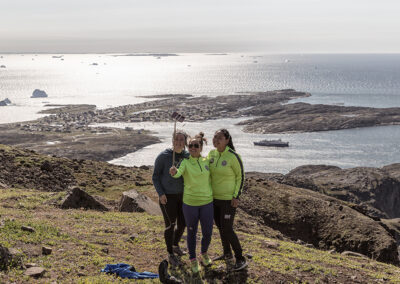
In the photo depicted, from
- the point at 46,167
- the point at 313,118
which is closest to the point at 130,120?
the point at 313,118

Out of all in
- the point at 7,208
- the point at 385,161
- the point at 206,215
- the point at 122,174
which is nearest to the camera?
the point at 206,215

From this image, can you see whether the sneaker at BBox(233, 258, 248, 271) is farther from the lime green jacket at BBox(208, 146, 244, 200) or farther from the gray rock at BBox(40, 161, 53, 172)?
the gray rock at BBox(40, 161, 53, 172)

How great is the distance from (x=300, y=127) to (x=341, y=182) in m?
81.4

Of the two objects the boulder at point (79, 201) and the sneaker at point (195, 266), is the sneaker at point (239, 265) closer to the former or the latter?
the sneaker at point (195, 266)

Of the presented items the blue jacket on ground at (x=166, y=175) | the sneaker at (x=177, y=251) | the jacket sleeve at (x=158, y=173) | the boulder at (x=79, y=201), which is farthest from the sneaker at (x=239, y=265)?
the boulder at (x=79, y=201)

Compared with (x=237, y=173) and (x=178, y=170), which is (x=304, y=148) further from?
(x=178, y=170)

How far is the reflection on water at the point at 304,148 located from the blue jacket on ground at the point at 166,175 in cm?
9556

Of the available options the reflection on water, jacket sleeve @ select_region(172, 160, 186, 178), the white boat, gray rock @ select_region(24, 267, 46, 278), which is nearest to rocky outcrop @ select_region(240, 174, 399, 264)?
jacket sleeve @ select_region(172, 160, 186, 178)

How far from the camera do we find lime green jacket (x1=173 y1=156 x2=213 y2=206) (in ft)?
30.7

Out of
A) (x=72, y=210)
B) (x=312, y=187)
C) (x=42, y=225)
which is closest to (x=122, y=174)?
(x=72, y=210)

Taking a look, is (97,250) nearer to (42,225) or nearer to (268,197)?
(42,225)

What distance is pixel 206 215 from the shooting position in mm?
9500

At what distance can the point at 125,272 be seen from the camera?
9.44 metres

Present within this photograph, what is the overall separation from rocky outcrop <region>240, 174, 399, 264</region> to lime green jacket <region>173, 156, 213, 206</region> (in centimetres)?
1751
